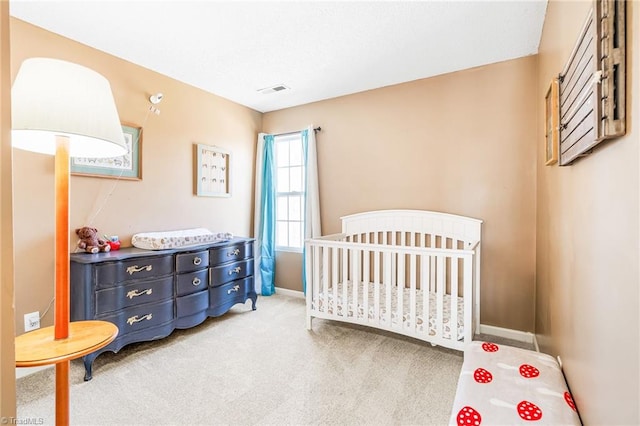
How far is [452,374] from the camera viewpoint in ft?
6.68

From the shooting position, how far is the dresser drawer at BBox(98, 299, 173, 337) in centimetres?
218

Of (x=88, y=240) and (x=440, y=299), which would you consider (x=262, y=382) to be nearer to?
(x=440, y=299)


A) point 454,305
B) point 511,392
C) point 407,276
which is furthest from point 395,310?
point 511,392

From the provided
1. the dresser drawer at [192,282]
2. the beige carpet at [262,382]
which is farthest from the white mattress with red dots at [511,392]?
the dresser drawer at [192,282]

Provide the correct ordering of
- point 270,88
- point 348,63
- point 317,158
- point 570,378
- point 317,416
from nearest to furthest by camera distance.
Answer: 1. point 570,378
2. point 317,416
3. point 348,63
4. point 270,88
5. point 317,158

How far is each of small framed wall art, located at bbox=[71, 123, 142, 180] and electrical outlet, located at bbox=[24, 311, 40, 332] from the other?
1.06 m

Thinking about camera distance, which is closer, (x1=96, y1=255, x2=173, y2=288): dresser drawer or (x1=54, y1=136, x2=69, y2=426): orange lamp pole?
(x1=54, y1=136, x2=69, y2=426): orange lamp pole

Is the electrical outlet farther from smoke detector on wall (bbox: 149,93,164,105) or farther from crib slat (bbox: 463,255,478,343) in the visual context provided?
crib slat (bbox: 463,255,478,343)

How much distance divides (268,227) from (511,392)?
10.2 ft

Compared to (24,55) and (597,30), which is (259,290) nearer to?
(24,55)

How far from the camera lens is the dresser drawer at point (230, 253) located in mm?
2871

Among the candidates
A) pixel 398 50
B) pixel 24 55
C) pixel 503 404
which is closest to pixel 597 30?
pixel 503 404

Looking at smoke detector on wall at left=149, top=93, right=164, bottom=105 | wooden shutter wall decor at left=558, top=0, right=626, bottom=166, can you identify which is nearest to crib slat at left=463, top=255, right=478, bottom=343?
wooden shutter wall decor at left=558, top=0, right=626, bottom=166

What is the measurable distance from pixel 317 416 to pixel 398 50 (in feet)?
8.81
